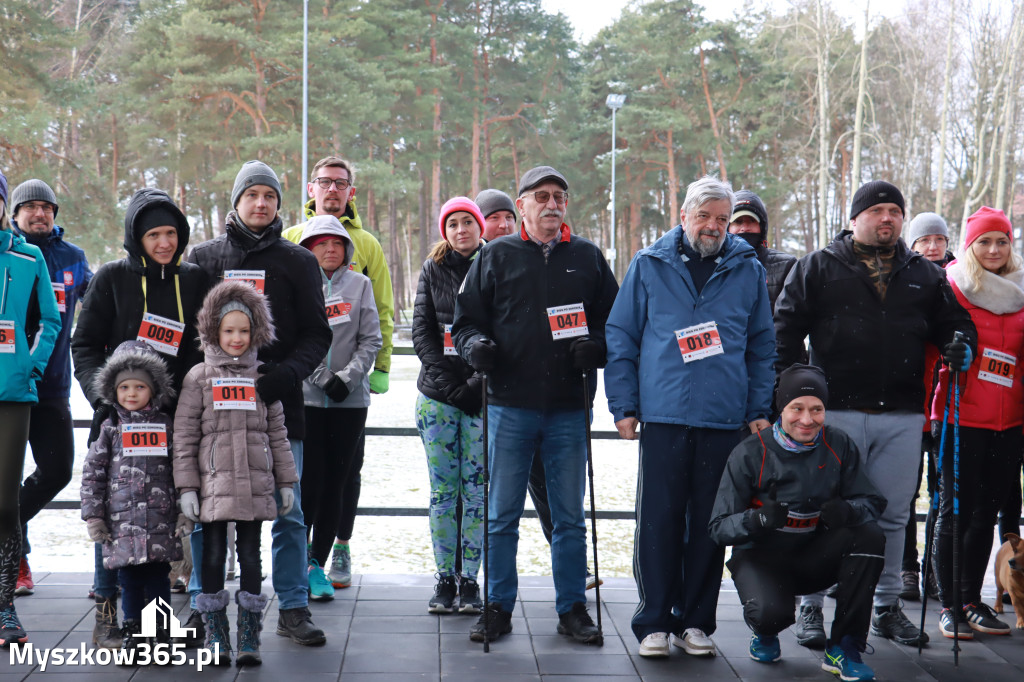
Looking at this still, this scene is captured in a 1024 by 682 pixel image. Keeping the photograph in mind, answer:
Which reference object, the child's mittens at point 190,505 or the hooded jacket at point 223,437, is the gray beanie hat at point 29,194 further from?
the child's mittens at point 190,505

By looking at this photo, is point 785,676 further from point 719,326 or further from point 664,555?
point 719,326

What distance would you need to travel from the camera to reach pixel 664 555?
12.5 ft

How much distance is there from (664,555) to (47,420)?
2.76 metres

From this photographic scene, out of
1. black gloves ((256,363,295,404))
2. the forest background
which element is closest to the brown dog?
black gloves ((256,363,295,404))

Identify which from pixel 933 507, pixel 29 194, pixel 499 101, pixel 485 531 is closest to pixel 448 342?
pixel 485 531

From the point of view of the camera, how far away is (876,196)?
3.95 m

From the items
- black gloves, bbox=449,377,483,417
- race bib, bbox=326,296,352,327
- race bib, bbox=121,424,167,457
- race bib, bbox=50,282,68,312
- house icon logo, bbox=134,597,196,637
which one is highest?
race bib, bbox=50,282,68,312

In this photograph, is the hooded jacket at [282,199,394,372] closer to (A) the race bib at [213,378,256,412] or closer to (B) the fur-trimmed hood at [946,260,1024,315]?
(A) the race bib at [213,378,256,412]

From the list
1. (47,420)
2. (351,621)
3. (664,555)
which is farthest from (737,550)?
(47,420)

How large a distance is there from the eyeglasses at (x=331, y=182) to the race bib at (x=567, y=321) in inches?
53.8

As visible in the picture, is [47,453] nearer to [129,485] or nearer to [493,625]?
[129,485]

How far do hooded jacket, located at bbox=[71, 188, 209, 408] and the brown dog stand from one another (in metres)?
3.54

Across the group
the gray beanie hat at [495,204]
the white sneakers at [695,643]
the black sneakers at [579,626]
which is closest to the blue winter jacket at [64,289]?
the gray beanie hat at [495,204]

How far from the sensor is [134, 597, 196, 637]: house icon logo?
3590mm
